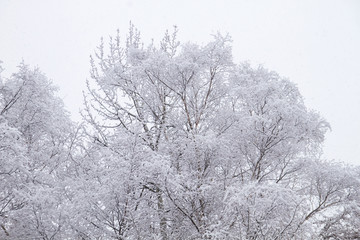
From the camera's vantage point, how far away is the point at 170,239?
7707 mm

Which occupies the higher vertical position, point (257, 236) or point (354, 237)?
point (354, 237)

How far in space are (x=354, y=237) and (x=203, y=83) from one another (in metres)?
6.33

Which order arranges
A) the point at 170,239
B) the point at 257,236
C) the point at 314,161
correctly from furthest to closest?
the point at 314,161 → the point at 170,239 → the point at 257,236

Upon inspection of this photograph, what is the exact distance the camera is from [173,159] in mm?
8508

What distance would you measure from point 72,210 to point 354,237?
7.79 meters

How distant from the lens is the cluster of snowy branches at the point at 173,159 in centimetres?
717

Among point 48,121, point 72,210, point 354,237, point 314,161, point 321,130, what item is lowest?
point 72,210

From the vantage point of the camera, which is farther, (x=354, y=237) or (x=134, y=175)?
(x=354, y=237)

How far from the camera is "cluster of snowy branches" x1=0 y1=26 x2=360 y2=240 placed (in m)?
7.17

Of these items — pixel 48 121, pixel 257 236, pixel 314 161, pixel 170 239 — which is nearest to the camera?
pixel 257 236

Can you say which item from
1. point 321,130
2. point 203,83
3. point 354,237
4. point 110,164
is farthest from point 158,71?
point 354,237

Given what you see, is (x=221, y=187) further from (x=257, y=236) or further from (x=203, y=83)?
(x=203, y=83)

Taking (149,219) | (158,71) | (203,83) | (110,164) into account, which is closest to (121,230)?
(149,219)

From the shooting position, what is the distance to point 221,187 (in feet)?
27.2
